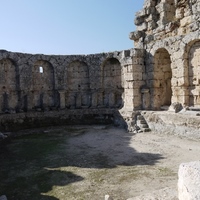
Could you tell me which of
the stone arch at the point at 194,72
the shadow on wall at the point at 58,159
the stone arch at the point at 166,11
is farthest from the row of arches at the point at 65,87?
the stone arch at the point at 194,72

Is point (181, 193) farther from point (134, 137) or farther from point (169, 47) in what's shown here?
point (169, 47)

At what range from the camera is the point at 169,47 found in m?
13.2

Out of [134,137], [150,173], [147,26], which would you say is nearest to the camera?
[150,173]

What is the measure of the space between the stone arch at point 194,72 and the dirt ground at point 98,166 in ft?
8.36

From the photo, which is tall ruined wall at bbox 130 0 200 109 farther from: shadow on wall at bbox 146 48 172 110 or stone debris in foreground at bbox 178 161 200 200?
stone debris in foreground at bbox 178 161 200 200

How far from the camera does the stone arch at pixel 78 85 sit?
1773 centimetres

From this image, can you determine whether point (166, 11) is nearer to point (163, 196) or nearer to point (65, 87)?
point (65, 87)

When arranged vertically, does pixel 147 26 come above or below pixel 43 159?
above

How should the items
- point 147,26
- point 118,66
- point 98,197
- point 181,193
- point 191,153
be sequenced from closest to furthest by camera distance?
point 181,193 → point 98,197 → point 191,153 → point 147,26 → point 118,66

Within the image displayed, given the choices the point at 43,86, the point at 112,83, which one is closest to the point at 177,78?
the point at 112,83

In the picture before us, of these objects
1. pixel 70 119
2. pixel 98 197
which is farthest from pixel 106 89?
pixel 98 197

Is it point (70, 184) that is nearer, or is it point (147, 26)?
point (70, 184)

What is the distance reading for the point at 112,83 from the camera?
1748 centimetres

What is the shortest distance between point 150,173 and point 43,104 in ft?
38.7
